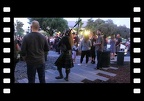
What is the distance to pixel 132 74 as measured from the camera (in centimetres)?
335

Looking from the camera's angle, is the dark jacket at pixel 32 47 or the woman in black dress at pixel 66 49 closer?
the dark jacket at pixel 32 47

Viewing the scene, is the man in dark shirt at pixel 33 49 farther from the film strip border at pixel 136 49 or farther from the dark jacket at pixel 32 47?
the film strip border at pixel 136 49

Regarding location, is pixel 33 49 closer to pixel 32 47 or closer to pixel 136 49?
pixel 32 47

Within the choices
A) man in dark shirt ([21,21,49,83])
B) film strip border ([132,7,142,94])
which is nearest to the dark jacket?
man in dark shirt ([21,21,49,83])

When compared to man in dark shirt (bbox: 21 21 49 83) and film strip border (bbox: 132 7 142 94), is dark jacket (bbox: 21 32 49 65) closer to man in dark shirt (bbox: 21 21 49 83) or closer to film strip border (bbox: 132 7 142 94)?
man in dark shirt (bbox: 21 21 49 83)

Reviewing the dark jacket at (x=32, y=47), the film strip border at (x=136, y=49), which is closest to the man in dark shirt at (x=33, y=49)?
the dark jacket at (x=32, y=47)

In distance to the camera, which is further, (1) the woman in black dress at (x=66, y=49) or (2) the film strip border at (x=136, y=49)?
(1) the woman in black dress at (x=66, y=49)

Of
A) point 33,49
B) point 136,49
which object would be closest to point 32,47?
point 33,49

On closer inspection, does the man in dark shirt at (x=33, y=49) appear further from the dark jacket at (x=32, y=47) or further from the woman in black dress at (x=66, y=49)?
the woman in black dress at (x=66, y=49)

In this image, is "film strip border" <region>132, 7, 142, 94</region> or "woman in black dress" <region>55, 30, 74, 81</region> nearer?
"film strip border" <region>132, 7, 142, 94</region>

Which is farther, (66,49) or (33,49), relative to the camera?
(66,49)
